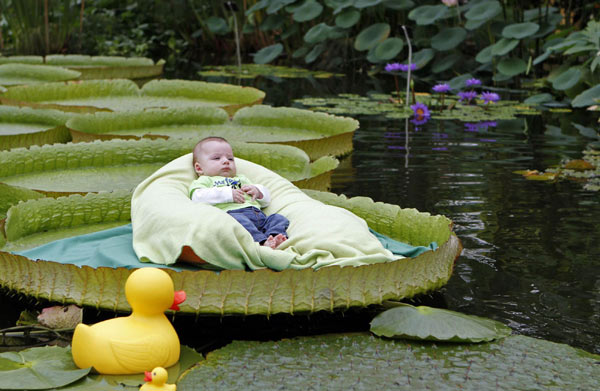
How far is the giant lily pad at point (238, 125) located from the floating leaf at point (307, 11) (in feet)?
17.6

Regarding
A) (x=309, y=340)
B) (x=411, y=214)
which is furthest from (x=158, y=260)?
(x=411, y=214)

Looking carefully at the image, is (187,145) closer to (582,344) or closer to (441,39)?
(582,344)

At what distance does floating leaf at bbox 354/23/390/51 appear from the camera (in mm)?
10062

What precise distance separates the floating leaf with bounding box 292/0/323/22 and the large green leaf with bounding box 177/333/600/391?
902 cm

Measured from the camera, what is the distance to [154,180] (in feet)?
10.5

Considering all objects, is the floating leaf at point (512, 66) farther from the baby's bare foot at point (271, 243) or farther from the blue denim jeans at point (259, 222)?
the baby's bare foot at point (271, 243)

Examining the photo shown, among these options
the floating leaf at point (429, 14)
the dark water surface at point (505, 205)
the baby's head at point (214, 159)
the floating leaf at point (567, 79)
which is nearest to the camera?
the dark water surface at point (505, 205)

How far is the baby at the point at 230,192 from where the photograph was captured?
2963 millimetres

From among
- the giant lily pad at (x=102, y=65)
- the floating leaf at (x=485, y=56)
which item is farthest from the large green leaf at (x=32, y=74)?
the floating leaf at (x=485, y=56)

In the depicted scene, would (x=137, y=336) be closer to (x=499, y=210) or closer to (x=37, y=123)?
(x=499, y=210)

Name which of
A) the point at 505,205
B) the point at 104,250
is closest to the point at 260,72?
the point at 505,205

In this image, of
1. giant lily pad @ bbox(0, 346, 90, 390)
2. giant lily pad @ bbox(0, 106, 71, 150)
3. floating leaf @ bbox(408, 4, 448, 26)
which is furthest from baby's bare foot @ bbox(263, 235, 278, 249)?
floating leaf @ bbox(408, 4, 448, 26)

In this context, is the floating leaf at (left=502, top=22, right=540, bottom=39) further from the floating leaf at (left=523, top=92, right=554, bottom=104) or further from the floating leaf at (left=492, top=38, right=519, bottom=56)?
the floating leaf at (left=523, top=92, right=554, bottom=104)

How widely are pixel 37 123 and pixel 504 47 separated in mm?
4980
